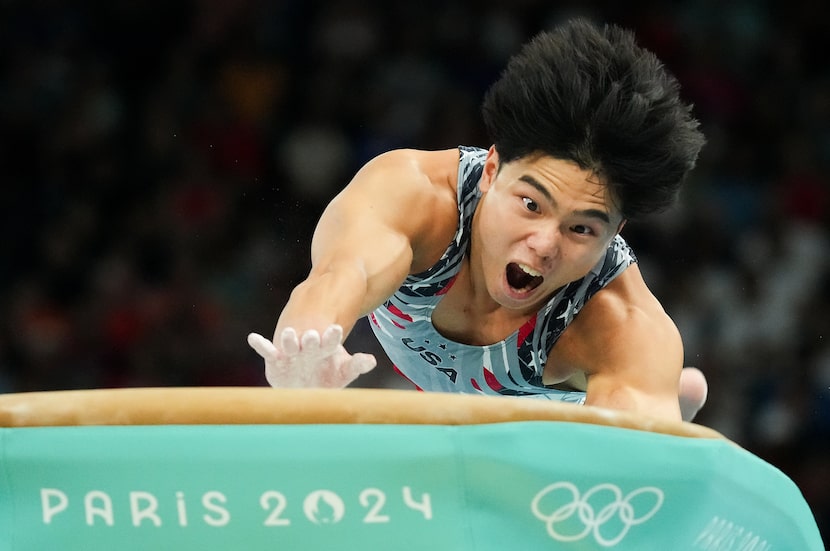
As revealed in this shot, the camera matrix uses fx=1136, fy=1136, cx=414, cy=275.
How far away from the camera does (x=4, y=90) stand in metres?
4.84

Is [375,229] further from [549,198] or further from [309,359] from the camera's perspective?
[309,359]

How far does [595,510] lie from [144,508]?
1.49 ft

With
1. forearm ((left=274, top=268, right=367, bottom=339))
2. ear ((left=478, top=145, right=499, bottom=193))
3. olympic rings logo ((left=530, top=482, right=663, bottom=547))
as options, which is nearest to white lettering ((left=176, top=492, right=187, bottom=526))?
olympic rings logo ((left=530, top=482, right=663, bottom=547))

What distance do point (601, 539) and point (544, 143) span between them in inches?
40.5

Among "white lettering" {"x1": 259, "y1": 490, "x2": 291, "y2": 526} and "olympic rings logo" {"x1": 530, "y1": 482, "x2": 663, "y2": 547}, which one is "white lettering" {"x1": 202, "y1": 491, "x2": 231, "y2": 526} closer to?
"white lettering" {"x1": 259, "y1": 490, "x2": 291, "y2": 526}

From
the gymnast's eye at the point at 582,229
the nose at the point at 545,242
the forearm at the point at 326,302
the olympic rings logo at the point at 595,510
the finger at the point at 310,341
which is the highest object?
the gymnast's eye at the point at 582,229

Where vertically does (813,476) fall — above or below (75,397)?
below

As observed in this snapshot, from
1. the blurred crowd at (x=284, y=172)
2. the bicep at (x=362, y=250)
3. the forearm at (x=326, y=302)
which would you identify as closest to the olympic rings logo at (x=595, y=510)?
the forearm at (x=326, y=302)

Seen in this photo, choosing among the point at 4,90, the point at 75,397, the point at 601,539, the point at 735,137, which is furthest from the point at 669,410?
the point at 4,90

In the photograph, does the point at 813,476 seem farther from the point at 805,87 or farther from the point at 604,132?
the point at 604,132

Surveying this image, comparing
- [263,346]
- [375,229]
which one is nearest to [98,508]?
[263,346]

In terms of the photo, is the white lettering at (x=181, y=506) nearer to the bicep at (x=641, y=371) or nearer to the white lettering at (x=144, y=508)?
the white lettering at (x=144, y=508)

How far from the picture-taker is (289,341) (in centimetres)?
157

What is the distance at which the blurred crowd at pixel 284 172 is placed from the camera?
4.39 metres
